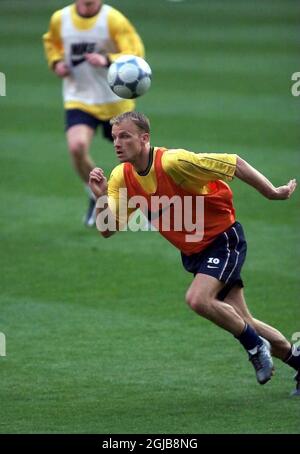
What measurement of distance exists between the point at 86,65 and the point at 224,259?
21.6 feet

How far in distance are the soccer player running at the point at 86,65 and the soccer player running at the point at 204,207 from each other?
18.0 feet

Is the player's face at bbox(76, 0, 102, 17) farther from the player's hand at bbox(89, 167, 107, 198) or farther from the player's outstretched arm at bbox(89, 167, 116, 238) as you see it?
the player's hand at bbox(89, 167, 107, 198)

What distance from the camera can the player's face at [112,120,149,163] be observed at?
8391mm

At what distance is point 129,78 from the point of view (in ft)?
35.5

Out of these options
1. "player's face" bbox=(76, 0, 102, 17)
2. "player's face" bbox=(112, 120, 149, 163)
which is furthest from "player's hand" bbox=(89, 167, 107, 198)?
"player's face" bbox=(76, 0, 102, 17)

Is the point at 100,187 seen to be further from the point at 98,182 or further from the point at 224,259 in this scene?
the point at 224,259

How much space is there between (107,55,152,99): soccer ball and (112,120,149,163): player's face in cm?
231

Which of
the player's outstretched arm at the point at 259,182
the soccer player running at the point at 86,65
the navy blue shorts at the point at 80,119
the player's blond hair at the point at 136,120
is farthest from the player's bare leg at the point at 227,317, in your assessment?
the navy blue shorts at the point at 80,119

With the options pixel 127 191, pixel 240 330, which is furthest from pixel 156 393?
pixel 127 191

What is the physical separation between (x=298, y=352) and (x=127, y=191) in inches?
68.5

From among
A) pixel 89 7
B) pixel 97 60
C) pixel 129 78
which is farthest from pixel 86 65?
pixel 129 78

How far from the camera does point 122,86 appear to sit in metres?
10.8

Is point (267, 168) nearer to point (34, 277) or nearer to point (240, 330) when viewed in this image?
point (34, 277)
